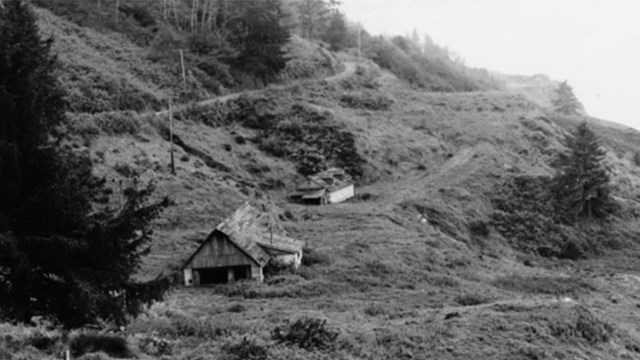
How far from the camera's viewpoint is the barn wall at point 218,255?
3991cm

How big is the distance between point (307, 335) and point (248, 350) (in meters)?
2.46

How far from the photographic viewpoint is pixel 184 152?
6284 centimetres

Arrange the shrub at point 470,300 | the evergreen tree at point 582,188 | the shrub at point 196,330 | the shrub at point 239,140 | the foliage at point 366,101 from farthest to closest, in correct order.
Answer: the foliage at point 366,101 < the shrub at point 239,140 < the evergreen tree at point 582,188 < the shrub at point 470,300 < the shrub at point 196,330

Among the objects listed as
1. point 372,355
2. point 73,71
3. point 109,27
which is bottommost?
point 372,355

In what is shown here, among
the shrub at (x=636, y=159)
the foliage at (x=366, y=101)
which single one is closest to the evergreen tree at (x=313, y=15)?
the foliage at (x=366, y=101)

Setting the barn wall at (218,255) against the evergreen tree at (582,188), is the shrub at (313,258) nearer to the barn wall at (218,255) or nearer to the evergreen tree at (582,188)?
the barn wall at (218,255)

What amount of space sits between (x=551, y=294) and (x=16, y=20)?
35878 mm

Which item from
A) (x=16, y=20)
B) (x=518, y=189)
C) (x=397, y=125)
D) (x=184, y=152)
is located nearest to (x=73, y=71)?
(x=184, y=152)

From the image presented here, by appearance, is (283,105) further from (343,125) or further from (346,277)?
(346,277)

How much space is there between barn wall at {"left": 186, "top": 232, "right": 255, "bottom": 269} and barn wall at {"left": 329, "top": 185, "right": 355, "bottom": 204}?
83.3 feet

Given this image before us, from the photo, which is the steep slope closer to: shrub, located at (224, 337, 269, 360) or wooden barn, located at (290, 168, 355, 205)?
shrub, located at (224, 337, 269, 360)

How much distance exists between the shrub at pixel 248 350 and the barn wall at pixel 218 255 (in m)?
20.8

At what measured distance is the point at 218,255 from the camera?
132 feet

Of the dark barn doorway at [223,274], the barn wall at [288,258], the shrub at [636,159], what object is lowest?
the dark barn doorway at [223,274]
